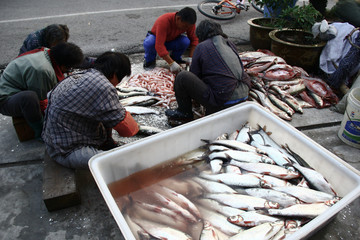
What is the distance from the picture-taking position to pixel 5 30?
7090mm

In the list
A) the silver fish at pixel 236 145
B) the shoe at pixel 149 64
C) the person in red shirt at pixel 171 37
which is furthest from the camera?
the shoe at pixel 149 64

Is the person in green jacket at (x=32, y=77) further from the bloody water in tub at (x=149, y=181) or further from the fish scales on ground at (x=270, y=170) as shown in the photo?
the fish scales on ground at (x=270, y=170)

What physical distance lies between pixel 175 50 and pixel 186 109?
2080 mm

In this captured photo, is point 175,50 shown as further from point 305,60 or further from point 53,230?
point 53,230

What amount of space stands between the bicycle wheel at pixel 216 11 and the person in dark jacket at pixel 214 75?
18.4ft

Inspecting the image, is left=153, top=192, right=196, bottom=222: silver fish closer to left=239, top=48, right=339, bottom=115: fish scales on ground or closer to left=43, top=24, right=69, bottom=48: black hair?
left=239, top=48, right=339, bottom=115: fish scales on ground

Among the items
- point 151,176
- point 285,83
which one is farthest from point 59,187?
point 285,83

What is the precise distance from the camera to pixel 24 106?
9.39 ft

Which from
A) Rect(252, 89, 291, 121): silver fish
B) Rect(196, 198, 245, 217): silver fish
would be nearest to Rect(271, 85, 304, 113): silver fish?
Rect(252, 89, 291, 121): silver fish

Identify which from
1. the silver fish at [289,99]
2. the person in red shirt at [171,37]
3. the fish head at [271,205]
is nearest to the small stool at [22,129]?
the person in red shirt at [171,37]

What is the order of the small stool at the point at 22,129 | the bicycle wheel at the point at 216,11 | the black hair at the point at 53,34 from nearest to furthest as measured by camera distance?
the small stool at the point at 22,129 < the black hair at the point at 53,34 < the bicycle wheel at the point at 216,11

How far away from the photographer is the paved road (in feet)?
20.7

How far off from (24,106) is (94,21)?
19.3ft

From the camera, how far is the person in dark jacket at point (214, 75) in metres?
3.22
